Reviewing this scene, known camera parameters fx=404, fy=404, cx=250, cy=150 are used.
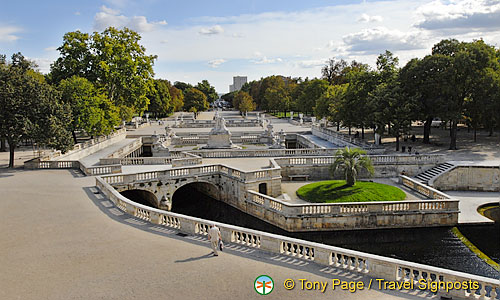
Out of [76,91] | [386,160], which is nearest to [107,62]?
[76,91]

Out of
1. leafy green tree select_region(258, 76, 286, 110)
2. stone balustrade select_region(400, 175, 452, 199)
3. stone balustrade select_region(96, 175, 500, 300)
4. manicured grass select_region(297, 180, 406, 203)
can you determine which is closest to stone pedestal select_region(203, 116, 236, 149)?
manicured grass select_region(297, 180, 406, 203)

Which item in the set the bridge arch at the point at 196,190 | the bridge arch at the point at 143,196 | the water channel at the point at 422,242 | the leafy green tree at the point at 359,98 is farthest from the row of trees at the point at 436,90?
the bridge arch at the point at 143,196

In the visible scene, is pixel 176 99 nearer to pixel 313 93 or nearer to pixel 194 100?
pixel 194 100

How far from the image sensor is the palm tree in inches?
1097

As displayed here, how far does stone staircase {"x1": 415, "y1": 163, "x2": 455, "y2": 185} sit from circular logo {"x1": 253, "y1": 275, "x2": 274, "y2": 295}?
23127 millimetres

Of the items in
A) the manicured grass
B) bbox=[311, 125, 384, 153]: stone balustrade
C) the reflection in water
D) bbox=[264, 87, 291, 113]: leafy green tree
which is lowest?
the reflection in water

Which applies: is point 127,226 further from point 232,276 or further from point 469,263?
point 469,263

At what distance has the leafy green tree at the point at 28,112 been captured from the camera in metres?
30.5

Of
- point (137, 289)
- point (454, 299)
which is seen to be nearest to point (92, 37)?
point (137, 289)

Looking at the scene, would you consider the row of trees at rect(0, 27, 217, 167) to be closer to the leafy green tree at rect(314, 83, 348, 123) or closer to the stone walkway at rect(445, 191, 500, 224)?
the leafy green tree at rect(314, 83, 348, 123)

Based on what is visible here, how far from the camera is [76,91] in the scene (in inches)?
1706

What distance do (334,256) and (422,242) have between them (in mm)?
11900

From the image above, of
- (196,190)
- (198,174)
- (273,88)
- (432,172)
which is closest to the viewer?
(198,174)

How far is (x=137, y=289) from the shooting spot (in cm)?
1151
